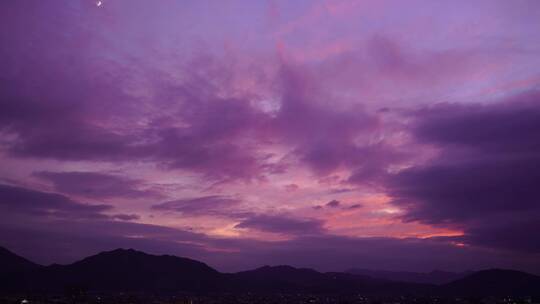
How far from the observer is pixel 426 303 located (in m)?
170

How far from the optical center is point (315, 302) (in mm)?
171250

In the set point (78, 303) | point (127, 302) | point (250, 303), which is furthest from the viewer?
point (250, 303)

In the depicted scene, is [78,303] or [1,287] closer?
[78,303]

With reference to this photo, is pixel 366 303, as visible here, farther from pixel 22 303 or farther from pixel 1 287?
pixel 1 287

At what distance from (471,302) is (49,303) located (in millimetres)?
145710

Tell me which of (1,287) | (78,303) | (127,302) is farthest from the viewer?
(1,287)

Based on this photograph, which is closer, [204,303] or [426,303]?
[204,303]

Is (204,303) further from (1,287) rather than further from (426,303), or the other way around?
(1,287)

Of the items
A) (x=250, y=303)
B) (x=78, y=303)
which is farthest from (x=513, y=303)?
(x=78, y=303)

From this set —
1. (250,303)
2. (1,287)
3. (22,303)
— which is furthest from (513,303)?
(1,287)

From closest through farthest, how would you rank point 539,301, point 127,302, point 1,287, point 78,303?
point 78,303 → point 127,302 → point 539,301 → point 1,287

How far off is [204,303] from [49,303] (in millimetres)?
50425

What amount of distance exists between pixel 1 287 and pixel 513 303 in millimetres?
207863

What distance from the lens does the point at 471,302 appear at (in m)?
166
